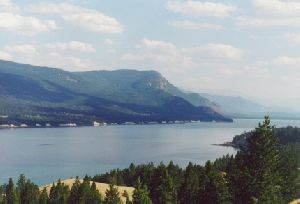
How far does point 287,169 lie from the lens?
8644 cm

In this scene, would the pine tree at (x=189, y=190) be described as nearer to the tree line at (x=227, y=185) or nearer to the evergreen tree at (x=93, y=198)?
the tree line at (x=227, y=185)

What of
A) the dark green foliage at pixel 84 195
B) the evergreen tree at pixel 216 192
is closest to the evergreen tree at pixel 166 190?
the evergreen tree at pixel 216 192

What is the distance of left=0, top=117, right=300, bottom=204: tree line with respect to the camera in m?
43.3

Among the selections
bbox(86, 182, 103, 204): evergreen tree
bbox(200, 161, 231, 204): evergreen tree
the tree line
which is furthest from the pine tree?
bbox(86, 182, 103, 204): evergreen tree

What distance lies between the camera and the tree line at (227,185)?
43312 millimetres

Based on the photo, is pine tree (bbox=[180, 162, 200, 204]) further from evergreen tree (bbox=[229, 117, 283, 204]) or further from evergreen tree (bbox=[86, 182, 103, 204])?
evergreen tree (bbox=[229, 117, 283, 204])

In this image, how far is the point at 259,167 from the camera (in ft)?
142

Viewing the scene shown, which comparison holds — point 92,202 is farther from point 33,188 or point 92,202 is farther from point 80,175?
point 80,175

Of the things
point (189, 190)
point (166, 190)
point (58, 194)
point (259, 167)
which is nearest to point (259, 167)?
point (259, 167)

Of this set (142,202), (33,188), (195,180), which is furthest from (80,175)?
(142,202)

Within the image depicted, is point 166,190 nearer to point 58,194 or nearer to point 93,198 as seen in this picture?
point 93,198

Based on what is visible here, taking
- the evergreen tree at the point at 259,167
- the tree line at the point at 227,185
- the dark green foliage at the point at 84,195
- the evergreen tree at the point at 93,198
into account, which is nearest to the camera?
the evergreen tree at the point at 259,167

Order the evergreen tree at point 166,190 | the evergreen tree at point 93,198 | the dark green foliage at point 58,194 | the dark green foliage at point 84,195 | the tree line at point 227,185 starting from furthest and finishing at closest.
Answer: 1. the dark green foliage at point 58,194
2. the evergreen tree at point 93,198
3. the dark green foliage at point 84,195
4. the evergreen tree at point 166,190
5. the tree line at point 227,185

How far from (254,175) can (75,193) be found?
49.6m
